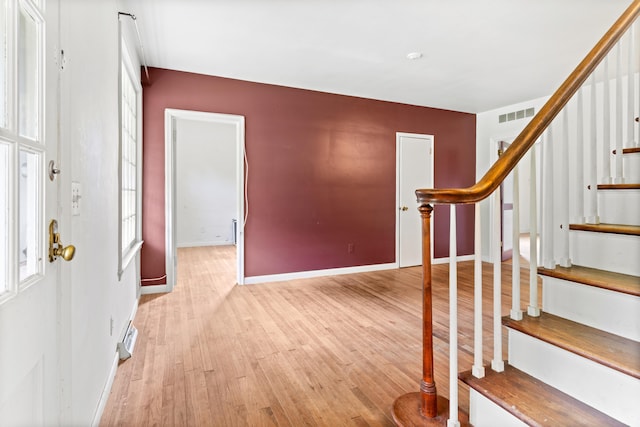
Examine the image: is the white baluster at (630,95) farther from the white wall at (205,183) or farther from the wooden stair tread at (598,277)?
the white wall at (205,183)

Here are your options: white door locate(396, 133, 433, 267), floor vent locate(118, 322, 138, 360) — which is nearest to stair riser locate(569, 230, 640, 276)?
floor vent locate(118, 322, 138, 360)

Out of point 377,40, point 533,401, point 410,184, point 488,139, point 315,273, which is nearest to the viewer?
point 533,401

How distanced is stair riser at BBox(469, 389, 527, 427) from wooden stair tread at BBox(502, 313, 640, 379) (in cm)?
34

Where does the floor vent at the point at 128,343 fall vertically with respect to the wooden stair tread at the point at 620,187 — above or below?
below

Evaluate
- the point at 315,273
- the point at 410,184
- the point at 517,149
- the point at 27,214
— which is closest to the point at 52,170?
the point at 27,214

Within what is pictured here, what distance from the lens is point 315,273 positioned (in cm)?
451

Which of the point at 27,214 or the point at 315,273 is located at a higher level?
the point at 27,214

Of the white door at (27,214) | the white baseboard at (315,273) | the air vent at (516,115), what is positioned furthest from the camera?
the air vent at (516,115)

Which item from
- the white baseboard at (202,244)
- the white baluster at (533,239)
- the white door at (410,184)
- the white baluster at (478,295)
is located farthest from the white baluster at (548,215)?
the white baseboard at (202,244)

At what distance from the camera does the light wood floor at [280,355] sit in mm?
1686

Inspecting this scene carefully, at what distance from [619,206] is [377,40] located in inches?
91.0

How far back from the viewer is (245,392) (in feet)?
6.04

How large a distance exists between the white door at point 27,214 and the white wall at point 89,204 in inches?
5.1

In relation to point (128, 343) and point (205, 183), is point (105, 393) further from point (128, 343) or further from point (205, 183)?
point (205, 183)
